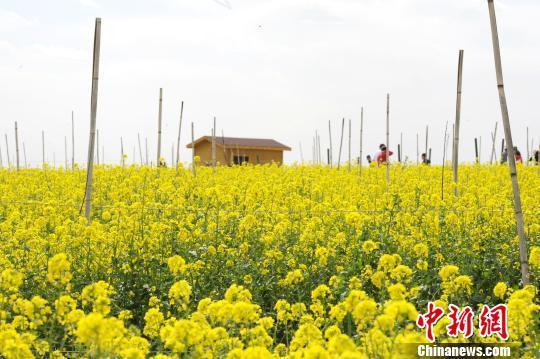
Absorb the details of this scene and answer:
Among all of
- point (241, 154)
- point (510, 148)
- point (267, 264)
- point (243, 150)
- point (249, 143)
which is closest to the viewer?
point (510, 148)

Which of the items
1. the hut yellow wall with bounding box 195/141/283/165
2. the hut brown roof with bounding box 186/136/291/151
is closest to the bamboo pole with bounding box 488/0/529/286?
the hut brown roof with bounding box 186/136/291/151

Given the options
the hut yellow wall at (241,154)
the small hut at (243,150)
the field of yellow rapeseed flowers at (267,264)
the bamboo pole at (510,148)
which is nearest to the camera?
the field of yellow rapeseed flowers at (267,264)

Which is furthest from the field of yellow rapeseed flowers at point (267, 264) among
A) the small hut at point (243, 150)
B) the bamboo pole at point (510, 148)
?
the small hut at point (243, 150)

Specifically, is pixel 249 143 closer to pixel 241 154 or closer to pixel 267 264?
pixel 241 154

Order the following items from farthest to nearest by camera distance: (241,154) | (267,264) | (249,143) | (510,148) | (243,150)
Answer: (249,143), (243,150), (241,154), (267,264), (510,148)

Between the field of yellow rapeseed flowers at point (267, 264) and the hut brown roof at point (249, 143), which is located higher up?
the hut brown roof at point (249, 143)

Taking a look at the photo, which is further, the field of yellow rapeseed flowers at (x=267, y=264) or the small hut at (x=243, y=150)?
the small hut at (x=243, y=150)

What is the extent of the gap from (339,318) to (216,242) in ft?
8.51

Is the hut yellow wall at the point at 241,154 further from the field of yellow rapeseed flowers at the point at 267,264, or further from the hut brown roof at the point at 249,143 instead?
the field of yellow rapeseed flowers at the point at 267,264

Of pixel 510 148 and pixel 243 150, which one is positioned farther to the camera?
pixel 243 150

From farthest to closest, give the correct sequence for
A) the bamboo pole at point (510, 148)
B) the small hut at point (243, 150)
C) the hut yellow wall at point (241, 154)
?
the hut yellow wall at point (241, 154) < the small hut at point (243, 150) < the bamboo pole at point (510, 148)

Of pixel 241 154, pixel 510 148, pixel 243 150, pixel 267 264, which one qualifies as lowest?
pixel 267 264

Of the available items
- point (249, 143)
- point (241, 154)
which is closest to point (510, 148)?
point (241, 154)

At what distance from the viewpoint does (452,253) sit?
19.9 ft
